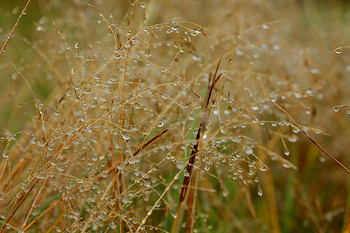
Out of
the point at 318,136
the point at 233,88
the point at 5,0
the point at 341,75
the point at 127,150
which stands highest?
the point at 5,0

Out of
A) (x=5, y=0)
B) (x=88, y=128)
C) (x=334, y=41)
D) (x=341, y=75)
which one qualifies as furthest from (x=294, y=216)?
(x=5, y=0)

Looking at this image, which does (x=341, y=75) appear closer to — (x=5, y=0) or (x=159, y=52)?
Answer: (x=159, y=52)

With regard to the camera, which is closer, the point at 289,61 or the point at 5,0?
the point at 289,61

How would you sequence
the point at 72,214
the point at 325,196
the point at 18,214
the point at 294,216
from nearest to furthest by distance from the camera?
1. the point at 72,214
2. the point at 18,214
3. the point at 294,216
4. the point at 325,196

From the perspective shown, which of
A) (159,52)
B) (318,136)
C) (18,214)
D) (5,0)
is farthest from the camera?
(5,0)

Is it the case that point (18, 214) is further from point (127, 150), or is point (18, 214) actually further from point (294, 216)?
point (294, 216)

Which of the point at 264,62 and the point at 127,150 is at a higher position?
the point at 127,150

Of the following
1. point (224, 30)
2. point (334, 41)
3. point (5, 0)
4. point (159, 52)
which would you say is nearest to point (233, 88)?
point (224, 30)
